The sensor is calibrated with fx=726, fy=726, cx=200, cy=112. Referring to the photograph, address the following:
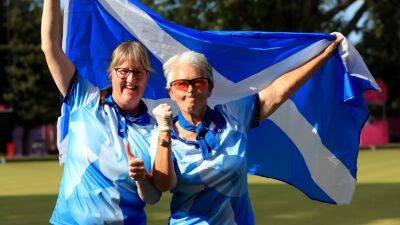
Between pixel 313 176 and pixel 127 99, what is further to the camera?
pixel 313 176

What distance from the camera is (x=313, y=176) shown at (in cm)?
514

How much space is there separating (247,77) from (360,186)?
8181 millimetres

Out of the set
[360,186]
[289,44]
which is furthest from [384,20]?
[289,44]

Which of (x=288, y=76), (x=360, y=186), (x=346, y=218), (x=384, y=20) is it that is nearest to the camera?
(x=288, y=76)

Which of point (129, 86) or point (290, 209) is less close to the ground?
point (129, 86)

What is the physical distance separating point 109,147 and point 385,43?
108 ft

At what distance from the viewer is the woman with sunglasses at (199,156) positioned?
10.6 ft

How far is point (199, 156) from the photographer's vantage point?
3.25 meters

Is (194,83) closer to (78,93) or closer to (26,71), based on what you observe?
(78,93)

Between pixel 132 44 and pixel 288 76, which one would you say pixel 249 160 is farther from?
pixel 132 44

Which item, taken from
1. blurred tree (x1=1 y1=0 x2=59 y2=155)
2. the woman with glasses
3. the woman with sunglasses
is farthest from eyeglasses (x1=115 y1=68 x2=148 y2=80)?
blurred tree (x1=1 y1=0 x2=59 y2=155)

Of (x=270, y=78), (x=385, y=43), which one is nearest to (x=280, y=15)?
(x=385, y=43)

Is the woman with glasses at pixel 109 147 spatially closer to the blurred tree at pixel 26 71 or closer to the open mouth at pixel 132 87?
the open mouth at pixel 132 87

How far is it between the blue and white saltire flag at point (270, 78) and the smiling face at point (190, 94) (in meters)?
1.60
